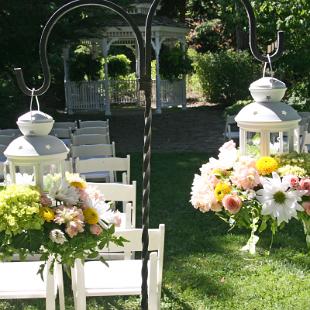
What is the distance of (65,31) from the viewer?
44.9 ft

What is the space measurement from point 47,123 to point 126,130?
13640mm

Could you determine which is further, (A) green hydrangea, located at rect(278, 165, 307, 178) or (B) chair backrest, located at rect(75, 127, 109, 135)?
(B) chair backrest, located at rect(75, 127, 109, 135)

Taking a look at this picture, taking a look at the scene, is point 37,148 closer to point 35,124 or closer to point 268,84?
point 35,124

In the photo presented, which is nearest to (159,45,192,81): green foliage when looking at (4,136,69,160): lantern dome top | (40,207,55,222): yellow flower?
(4,136,69,160): lantern dome top

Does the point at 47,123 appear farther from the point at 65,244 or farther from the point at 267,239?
the point at 267,239

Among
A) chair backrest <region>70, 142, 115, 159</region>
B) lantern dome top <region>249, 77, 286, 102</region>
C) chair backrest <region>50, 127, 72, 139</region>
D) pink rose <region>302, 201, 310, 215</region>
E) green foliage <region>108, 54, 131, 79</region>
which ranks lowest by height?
chair backrest <region>50, 127, 72, 139</region>

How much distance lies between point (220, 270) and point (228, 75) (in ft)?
52.6

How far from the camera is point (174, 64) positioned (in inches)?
810

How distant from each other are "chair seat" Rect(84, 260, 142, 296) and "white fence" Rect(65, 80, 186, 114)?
15.5 m

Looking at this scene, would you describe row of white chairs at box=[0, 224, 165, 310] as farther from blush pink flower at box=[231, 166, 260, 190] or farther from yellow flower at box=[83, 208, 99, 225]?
blush pink flower at box=[231, 166, 260, 190]

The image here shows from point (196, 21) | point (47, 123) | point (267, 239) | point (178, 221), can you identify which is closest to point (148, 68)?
point (47, 123)

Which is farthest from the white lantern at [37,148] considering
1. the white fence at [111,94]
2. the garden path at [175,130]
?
the white fence at [111,94]

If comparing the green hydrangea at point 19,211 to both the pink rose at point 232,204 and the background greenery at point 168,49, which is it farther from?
the background greenery at point 168,49

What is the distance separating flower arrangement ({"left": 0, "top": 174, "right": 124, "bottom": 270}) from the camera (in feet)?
8.59
